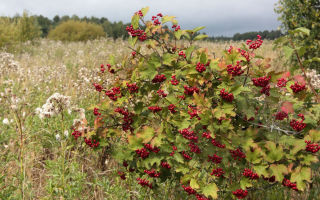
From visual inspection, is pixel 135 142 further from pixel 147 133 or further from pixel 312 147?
pixel 312 147

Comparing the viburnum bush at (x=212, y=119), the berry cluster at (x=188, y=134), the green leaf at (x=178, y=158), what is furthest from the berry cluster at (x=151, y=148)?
the berry cluster at (x=188, y=134)

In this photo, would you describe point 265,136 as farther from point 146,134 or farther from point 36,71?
point 36,71

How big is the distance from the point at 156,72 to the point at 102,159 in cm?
171

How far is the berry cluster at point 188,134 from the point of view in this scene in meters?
2.15

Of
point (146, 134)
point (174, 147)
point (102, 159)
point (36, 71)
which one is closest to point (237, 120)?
point (174, 147)

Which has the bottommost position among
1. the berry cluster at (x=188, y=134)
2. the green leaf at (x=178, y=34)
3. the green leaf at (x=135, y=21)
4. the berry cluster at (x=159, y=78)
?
the berry cluster at (x=188, y=134)

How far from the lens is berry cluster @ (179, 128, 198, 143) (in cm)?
215

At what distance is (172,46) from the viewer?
2.62 m

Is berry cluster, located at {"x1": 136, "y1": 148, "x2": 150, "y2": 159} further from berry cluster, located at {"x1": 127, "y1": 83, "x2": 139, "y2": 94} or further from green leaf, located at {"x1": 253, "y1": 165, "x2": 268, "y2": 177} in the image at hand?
green leaf, located at {"x1": 253, "y1": 165, "x2": 268, "y2": 177}

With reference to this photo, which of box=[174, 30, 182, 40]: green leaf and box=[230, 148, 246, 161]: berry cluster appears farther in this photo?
box=[174, 30, 182, 40]: green leaf

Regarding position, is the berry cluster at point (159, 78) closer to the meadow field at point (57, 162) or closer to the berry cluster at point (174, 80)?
the berry cluster at point (174, 80)

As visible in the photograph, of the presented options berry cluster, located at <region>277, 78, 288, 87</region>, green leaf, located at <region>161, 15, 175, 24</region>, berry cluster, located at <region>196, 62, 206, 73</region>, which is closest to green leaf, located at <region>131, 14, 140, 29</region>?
green leaf, located at <region>161, 15, 175, 24</region>

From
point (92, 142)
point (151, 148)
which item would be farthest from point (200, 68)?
point (92, 142)

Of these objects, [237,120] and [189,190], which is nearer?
[189,190]
